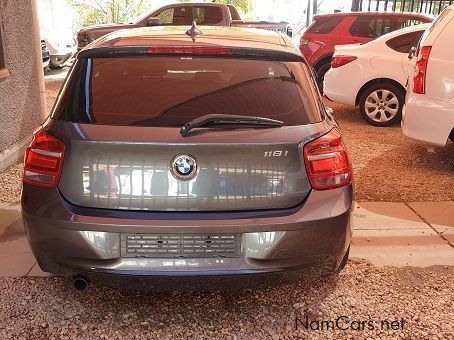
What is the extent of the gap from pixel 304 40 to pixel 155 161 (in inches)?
372

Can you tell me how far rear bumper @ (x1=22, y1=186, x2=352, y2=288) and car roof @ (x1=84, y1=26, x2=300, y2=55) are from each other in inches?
35.7

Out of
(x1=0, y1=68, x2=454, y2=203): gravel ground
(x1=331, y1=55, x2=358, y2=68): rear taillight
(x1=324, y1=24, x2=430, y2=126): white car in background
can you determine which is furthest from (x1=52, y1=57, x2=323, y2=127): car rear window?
(x1=331, y1=55, x2=358, y2=68): rear taillight

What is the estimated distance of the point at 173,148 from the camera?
8.24 ft

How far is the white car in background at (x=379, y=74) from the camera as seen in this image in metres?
8.41

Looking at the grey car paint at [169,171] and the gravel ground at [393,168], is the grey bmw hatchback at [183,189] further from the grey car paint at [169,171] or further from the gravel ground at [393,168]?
the gravel ground at [393,168]

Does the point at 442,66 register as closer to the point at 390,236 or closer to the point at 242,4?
the point at 390,236

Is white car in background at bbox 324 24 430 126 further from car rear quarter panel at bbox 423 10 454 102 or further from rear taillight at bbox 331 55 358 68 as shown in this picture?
car rear quarter panel at bbox 423 10 454 102

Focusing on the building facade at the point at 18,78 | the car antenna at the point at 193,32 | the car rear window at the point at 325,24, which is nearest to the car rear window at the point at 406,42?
the car rear window at the point at 325,24

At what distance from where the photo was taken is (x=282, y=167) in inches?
102

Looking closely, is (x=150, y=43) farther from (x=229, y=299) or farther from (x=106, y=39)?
(x=229, y=299)

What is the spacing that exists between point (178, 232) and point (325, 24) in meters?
9.48

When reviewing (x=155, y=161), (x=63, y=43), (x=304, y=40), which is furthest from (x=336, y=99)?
(x=63, y=43)

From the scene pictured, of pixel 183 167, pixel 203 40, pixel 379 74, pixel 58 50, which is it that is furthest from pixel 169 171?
pixel 58 50

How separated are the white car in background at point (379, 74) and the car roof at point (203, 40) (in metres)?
5.38
